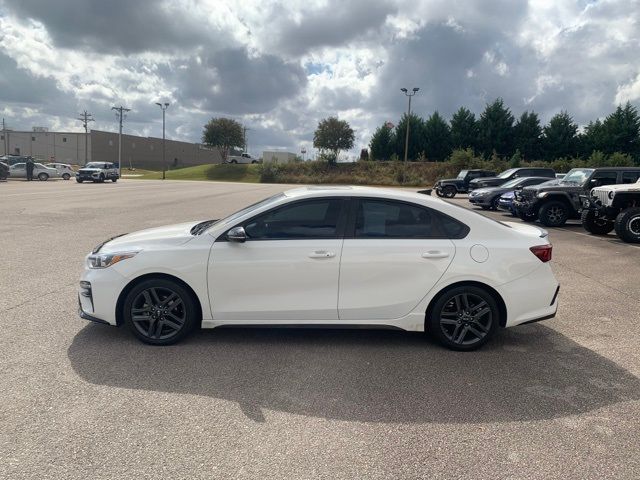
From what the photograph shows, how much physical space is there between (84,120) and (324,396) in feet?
319

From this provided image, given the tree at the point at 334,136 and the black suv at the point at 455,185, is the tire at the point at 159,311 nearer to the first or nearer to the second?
the black suv at the point at 455,185

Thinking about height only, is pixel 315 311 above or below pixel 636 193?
below

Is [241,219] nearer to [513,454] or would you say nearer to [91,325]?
[91,325]

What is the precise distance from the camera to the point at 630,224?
38.5 ft

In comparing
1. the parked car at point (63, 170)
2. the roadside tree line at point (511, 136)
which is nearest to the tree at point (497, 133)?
the roadside tree line at point (511, 136)

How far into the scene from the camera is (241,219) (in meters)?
4.55

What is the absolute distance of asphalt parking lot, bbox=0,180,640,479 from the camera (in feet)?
9.34

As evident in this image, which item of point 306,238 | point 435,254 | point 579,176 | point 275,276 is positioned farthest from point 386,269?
point 579,176

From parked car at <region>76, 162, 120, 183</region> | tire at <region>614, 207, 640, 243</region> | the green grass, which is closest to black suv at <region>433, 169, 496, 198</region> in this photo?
tire at <region>614, 207, 640, 243</region>

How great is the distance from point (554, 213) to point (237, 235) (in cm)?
1381

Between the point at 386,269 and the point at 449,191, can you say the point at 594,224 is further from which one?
the point at 449,191

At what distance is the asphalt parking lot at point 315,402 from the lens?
2846mm

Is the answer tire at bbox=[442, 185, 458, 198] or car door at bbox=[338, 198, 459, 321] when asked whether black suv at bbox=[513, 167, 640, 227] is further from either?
tire at bbox=[442, 185, 458, 198]

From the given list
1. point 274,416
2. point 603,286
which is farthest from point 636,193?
point 274,416
